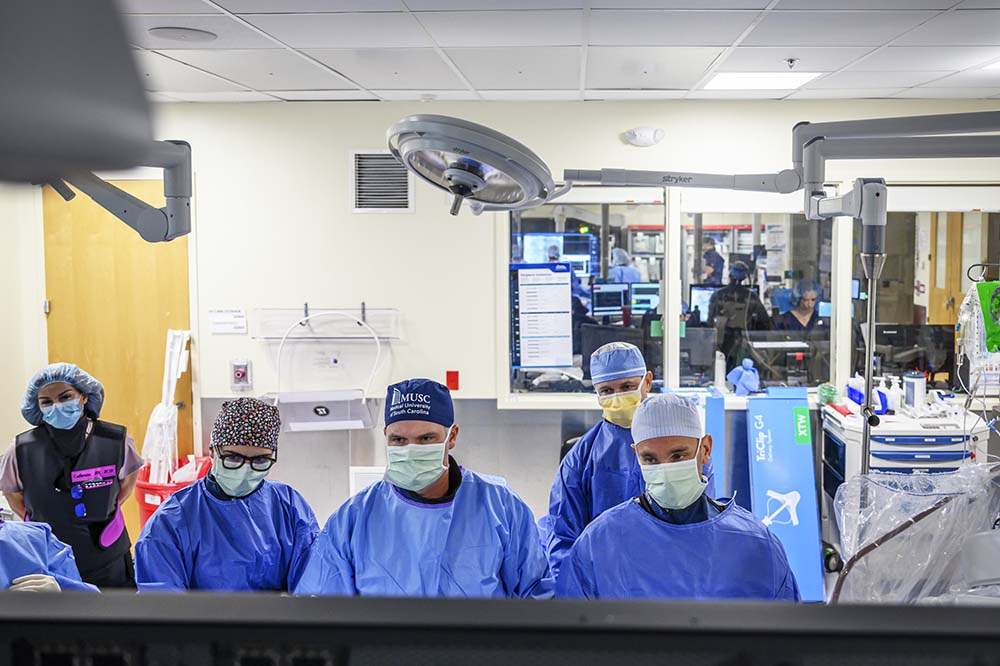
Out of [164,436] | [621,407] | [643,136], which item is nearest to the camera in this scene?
[621,407]

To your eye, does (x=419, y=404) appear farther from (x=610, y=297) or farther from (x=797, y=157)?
(x=610, y=297)

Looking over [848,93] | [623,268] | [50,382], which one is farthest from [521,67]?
[50,382]

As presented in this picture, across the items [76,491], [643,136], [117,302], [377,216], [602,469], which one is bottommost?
[76,491]

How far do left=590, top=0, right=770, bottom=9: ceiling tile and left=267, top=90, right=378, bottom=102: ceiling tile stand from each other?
1900mm

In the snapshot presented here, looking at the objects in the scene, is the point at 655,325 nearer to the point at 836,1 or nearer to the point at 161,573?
the point at 836,1

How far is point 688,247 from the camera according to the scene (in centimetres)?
467

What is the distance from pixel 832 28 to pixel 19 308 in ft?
14.9

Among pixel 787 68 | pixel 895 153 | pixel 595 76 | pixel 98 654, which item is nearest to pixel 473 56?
pixel 595 76

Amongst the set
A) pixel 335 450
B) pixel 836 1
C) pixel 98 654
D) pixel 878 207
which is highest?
pixel 836 1

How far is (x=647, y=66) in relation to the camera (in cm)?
372

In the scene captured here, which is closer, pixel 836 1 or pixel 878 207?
pixel 878 207

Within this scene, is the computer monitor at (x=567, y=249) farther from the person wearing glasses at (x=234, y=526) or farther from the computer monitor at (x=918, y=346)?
the person wearing glasses at (x=234, y=526)

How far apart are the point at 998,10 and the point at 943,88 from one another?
Answer: 58.9 inches

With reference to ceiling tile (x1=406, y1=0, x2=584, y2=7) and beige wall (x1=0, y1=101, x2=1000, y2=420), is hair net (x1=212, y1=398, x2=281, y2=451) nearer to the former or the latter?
ceiling tile (x1=406, y1=0, x2=584, y2=7)
